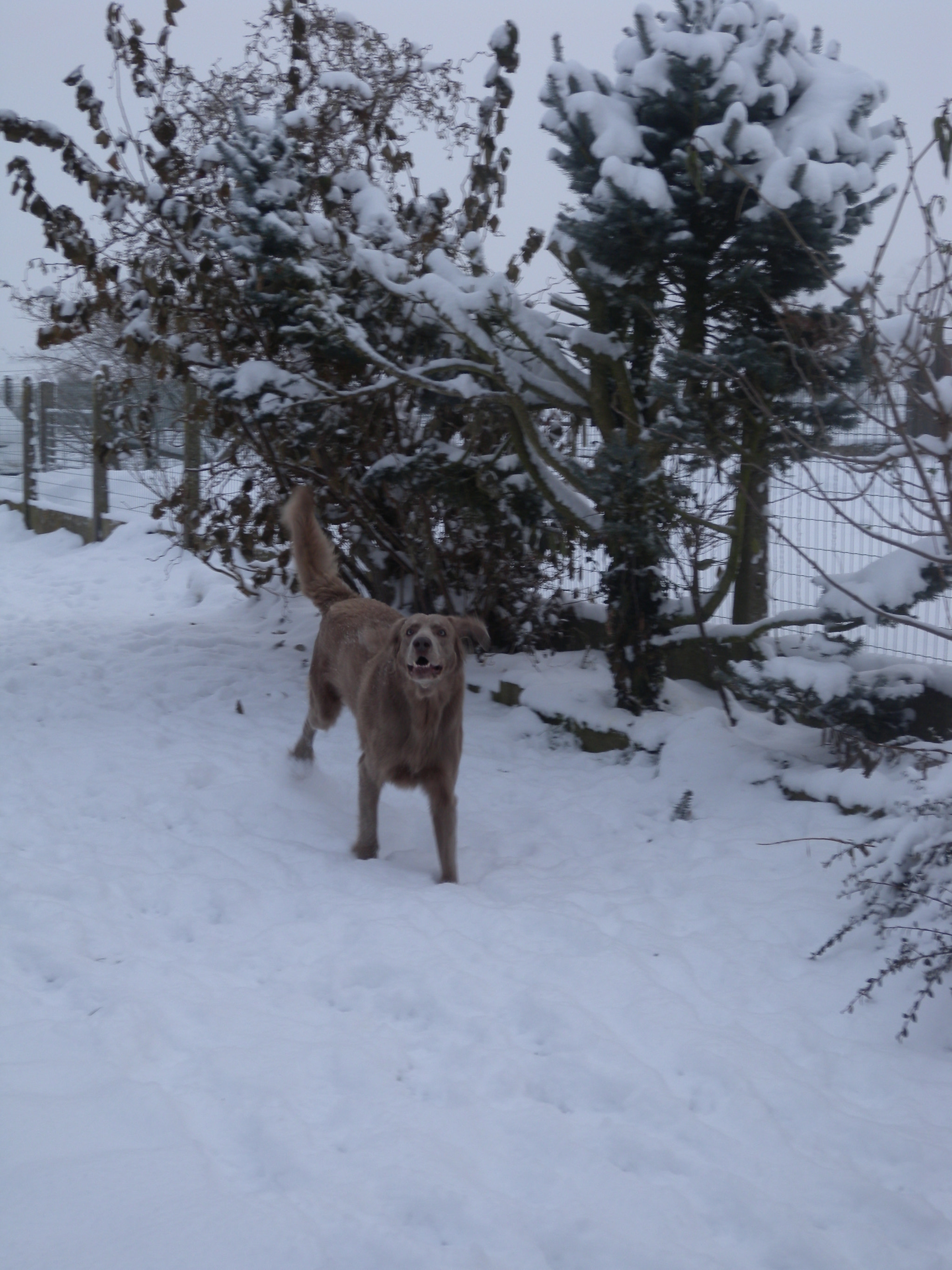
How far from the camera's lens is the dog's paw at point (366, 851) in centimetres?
466

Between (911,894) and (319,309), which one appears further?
(319,309)

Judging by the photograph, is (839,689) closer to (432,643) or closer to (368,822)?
(432,643)

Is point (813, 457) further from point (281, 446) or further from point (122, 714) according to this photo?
point (122, 714)

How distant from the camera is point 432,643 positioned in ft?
14.3

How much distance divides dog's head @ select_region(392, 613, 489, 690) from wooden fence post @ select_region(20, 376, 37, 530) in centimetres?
1262

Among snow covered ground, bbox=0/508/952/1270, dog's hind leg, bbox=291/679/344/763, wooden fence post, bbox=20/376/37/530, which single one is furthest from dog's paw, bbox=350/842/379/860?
wooden fence post, bbox=20/376/37/530

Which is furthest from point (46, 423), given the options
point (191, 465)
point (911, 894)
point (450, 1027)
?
point (911, 894)

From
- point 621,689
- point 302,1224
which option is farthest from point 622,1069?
point 621,689

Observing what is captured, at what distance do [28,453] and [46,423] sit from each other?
0.63 m

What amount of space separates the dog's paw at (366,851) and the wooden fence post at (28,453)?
1267 cm

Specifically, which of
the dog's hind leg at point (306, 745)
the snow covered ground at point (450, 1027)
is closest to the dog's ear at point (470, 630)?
the snow covered ground at point (450, 1027)

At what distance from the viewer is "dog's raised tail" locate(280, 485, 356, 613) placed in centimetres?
584

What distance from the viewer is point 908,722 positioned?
16.0 ft

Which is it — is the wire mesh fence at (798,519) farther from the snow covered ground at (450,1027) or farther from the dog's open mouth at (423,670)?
the dog's open mouth at (423,670)
